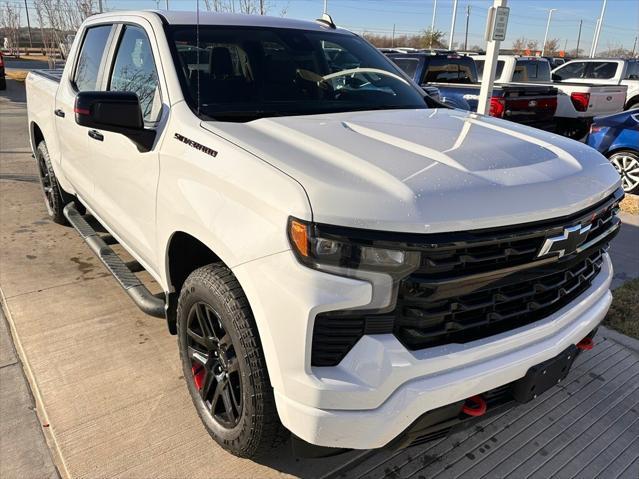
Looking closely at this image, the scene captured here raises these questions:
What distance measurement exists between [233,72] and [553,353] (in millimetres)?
2062

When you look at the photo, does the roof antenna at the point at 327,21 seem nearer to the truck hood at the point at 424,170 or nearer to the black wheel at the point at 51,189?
the truck hood at the point at 424,170

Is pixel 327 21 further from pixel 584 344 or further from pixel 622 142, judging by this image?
pixel 622 142

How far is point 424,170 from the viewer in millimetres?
1960

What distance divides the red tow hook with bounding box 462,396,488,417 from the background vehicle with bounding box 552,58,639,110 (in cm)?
1518

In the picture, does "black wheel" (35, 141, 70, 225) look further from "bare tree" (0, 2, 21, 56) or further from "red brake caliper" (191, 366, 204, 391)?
"bare tree" (0, 2, 21, 56)

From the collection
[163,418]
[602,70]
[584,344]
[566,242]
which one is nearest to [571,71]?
[602,70]

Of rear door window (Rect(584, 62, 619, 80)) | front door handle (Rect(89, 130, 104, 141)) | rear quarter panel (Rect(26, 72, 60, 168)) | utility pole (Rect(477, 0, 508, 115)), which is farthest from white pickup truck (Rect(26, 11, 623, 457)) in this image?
rear door window (Rect(584, 62, 619, 80))

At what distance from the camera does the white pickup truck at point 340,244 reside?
1752 mm

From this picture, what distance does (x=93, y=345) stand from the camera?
328cm

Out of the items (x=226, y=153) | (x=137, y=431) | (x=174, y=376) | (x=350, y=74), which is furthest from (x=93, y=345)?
(x=350, y=74)

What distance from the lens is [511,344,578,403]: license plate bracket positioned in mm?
2074

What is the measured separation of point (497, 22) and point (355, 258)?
673 cm

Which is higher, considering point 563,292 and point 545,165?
point 545,165

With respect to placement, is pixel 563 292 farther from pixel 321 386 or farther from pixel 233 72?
pixel 233 72
